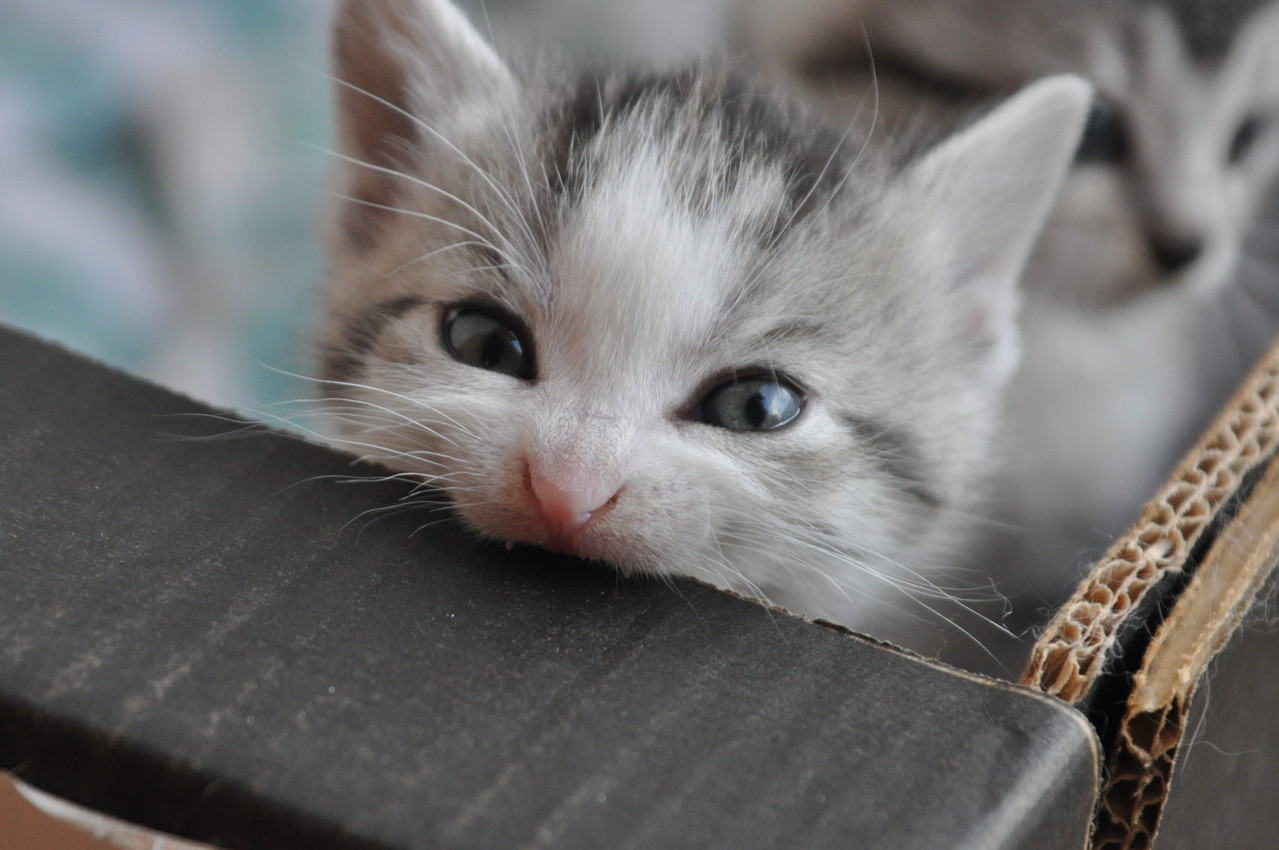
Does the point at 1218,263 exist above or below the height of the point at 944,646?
above

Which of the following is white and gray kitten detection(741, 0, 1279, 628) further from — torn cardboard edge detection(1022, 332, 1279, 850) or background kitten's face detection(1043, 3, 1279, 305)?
torn cardboard edge detection(1022, 332, 1279, 850)

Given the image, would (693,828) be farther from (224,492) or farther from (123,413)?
(123,413)

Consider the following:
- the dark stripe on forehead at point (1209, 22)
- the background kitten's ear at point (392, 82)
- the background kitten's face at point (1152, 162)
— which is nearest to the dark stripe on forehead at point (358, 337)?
the background kitten's ear at point (392, 82)

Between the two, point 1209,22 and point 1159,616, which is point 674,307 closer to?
point 1159,616

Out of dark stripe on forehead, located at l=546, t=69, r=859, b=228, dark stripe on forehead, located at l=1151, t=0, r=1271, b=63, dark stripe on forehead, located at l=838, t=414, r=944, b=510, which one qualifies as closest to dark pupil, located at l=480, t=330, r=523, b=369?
dark stripe on forehead, located at l=546, t=69, r=859, b=228

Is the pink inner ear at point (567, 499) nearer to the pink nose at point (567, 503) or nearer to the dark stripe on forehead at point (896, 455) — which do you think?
the pink nose at point (567, 503)

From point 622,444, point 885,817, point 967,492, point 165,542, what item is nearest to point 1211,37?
point 967,492

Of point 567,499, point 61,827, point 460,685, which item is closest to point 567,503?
point 567,499
